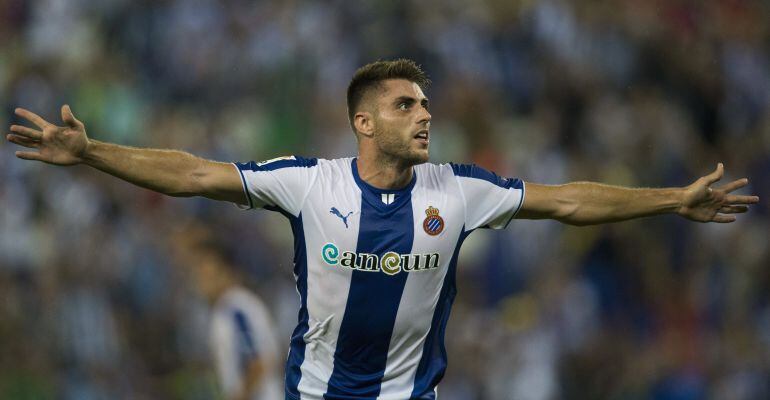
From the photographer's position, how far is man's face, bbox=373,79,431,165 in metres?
5.28

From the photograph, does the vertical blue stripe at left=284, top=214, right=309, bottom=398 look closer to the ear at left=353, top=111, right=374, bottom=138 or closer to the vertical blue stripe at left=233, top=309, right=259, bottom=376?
the ear at left=353, top=111, right=374, bottom=138

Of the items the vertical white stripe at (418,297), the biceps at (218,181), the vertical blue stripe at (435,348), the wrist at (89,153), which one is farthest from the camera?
the vertical blue stripe at (435,348)

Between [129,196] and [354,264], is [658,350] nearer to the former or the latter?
[129,196]

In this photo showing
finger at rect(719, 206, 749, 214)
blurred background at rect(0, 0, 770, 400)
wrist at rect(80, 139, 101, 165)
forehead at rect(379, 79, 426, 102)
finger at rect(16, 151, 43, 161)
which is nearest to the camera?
finger at rect(16, 151, 43, 161)

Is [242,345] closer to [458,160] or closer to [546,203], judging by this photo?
[458,160]

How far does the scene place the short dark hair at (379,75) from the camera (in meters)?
5.48

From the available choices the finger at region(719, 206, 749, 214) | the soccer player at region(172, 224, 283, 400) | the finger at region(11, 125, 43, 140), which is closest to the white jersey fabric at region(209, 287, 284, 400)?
the soccer player at region(172, 224, 283, 400)

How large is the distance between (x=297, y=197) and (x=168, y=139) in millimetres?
5841

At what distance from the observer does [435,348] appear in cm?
541

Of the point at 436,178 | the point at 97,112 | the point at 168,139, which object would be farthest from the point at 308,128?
the point at 436,178

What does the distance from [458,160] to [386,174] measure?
17.6 ft

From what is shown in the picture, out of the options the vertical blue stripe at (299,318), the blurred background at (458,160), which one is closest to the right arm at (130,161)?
the vertical blue stripe at (299,318)

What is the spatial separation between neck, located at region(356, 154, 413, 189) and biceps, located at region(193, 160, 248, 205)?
1.93 feet

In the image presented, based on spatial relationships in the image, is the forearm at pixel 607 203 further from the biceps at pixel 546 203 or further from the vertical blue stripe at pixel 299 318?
the vertical blue stripe at pixel 299 318
